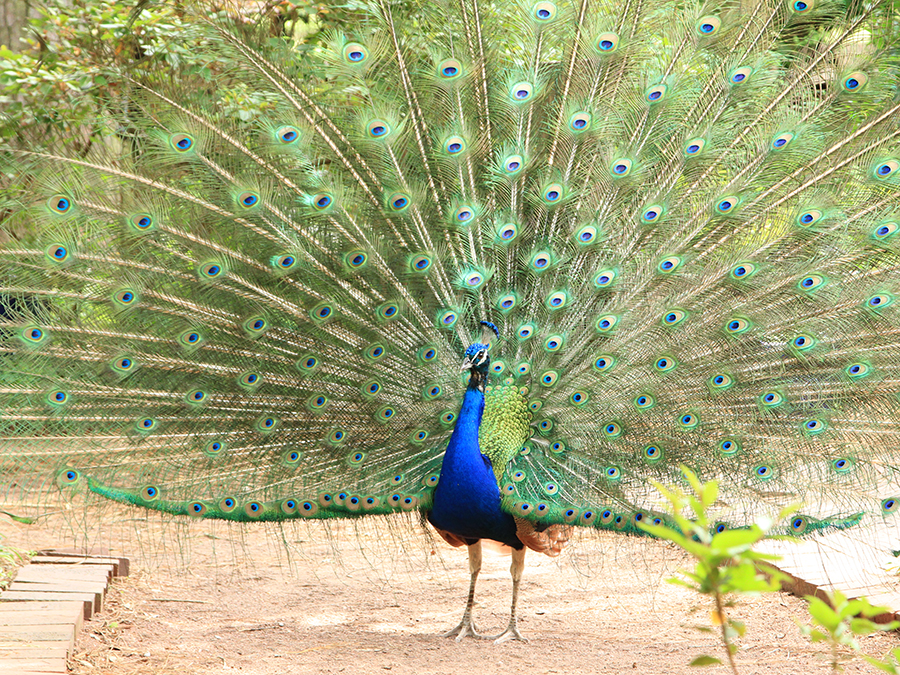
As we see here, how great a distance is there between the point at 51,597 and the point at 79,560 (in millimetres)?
706

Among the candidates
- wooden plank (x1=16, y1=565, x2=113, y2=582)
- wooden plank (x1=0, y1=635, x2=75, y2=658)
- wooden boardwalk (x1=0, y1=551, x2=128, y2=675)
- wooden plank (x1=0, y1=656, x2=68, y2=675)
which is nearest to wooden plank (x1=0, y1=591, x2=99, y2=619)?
wooden boardwalk (x1=0, y1=551, x2=128, y2=675)

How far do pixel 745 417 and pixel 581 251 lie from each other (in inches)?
40.6

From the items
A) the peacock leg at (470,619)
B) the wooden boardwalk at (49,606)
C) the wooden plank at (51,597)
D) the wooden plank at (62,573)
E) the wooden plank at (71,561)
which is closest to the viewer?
the wooden boardwalk at (49,606)

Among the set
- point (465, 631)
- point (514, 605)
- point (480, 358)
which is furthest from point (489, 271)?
point (465, 631)

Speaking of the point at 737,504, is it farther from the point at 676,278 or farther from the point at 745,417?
the point at 676,278

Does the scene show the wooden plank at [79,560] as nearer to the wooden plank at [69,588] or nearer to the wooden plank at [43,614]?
the wooden plank at [69,588]

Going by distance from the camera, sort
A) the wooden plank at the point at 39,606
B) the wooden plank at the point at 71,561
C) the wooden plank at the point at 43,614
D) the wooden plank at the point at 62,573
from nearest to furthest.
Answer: the wooden plank at the point at 43,614 < the wooden plank at the point at 39,606 < the wooden plank at the point at 62,573 < the wooden plank at the point at 71,561

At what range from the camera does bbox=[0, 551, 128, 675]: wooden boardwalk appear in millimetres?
3209

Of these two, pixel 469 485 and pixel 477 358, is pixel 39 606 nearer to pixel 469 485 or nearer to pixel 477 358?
pixel 469 485

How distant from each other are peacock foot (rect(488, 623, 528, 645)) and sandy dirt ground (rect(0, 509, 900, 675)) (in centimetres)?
6

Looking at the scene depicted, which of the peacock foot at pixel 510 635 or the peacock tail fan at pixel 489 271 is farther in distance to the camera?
the peacock foot at pixel 510 635

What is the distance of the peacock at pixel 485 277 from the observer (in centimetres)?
361

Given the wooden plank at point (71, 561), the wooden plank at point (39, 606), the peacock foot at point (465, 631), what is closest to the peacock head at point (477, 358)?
the peacock foot at point (465, 631)

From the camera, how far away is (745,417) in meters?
3.77
